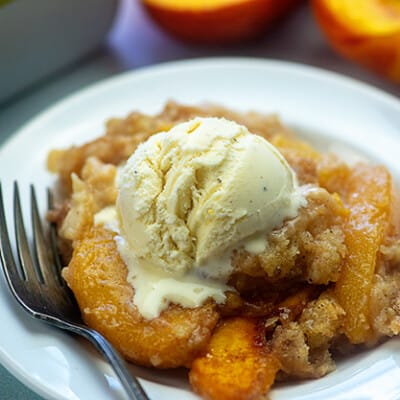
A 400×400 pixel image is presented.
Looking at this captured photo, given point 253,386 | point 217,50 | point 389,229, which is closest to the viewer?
point 253,386

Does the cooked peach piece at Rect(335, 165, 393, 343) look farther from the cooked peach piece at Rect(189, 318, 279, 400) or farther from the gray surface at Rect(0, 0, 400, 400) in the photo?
the gray surface at Rect(0, 0, 400, 400)

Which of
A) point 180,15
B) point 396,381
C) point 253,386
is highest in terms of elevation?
point 180,15

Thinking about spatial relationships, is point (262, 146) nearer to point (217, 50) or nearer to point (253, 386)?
point (253, 386)

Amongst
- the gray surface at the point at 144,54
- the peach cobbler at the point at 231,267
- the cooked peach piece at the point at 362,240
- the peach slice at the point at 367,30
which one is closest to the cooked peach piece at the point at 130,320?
the peach cobbler at the point at 231,267

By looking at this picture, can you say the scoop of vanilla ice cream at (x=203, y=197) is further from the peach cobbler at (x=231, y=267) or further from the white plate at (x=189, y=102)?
the white plate at (x=189, y=102)

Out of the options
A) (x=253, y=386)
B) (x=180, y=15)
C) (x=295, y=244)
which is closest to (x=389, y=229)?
(x=295, y=244)

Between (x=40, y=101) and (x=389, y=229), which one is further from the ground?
(x=40, y=101)
